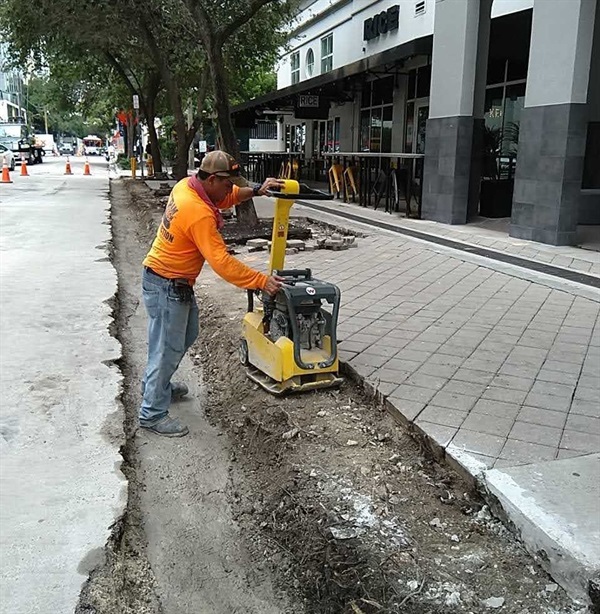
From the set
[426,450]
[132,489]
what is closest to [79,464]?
[132,489]

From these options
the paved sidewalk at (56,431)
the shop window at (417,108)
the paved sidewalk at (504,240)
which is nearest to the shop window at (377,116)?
A: the shop window at (417,108)

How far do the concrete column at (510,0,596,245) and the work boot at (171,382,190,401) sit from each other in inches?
280

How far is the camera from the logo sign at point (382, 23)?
19094mm

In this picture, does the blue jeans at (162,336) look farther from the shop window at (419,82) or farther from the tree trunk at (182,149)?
the tree trunk at (182,149)

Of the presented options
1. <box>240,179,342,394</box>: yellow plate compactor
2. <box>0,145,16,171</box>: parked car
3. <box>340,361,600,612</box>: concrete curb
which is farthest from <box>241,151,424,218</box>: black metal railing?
<box>0,145,16,171</box>: parked car

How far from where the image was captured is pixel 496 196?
13703 mm

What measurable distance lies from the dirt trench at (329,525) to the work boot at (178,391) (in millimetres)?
255

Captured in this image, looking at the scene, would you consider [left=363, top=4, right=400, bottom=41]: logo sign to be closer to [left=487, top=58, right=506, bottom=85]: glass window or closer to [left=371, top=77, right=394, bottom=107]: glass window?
[left=371, top=77, right=394, bottom=107]: glass window

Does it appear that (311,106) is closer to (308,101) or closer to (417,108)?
(308,101)

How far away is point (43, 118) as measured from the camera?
113 meters

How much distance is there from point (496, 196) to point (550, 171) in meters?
3.64

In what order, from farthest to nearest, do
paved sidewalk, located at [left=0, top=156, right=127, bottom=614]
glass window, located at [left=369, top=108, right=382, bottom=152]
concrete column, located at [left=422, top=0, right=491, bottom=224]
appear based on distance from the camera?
glass window, located at [left=369, top=108, right=382, bottom=152] < concrete column, located at [left=422, top=0, right=491, bottom=224] < paved sidewalk, located at [left=0, top=156, right=127, bottom=614]

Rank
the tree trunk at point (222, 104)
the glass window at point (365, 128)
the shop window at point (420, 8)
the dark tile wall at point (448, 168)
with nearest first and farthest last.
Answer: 1. the tree trunk at point (222, 104)
2. the dark tile wall at point (448, 168)
3. the shop window at point (420, 8)
4. the glass window at point (365, 128)

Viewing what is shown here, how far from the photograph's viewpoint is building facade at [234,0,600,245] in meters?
9.89
